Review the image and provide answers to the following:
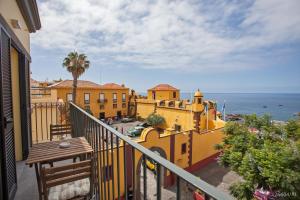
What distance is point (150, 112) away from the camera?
2864cm

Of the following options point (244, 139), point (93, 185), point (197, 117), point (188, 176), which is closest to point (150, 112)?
point (197, 117)

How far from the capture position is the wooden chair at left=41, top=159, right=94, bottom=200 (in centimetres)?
216

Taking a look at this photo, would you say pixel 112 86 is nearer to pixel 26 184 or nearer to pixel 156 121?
pixel 156 121

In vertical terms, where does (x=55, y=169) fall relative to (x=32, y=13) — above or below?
below

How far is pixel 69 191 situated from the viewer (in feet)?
8.55

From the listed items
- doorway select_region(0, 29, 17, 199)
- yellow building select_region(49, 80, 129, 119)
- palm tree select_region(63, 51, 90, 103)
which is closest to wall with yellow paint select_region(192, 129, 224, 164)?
doorway select_region(0, 29, 17, 199)

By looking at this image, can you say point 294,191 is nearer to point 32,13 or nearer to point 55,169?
point 55,169

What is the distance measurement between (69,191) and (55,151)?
711mm

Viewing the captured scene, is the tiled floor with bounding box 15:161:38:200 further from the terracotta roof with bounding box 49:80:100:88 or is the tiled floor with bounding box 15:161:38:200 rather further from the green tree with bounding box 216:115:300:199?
the terracotta roof with bounding box 49:80:100:88

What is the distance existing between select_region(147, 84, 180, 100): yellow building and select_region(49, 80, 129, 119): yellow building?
5.14 m

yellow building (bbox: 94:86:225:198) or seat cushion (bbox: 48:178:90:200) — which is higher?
seat cushion (bbox: 48:178:90:200)

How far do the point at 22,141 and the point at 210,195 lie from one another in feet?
15.8

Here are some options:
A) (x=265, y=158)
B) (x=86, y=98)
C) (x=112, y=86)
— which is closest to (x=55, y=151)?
(x=265, y=158)

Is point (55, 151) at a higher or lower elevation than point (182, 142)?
higher
